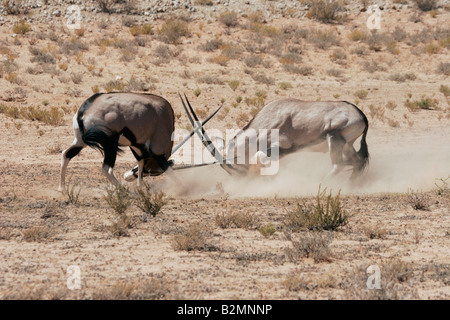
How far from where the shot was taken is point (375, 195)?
1141 cm

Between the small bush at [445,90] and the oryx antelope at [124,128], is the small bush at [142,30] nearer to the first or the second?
the small bush at [445,90]

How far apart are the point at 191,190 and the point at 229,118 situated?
740 cm

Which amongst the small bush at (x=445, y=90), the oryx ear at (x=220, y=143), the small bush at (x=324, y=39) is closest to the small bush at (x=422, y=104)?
the small bush at (x=445, y=90)

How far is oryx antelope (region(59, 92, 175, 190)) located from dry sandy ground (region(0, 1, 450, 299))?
0.72 metres

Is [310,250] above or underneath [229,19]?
above

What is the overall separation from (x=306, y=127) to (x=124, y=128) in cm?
A: 329

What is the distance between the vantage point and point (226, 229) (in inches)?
349

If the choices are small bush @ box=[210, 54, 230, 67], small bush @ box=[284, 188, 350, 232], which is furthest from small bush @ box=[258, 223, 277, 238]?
small bush @ box=[210, 54, 230, 67]

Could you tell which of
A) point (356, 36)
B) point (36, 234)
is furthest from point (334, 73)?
point (36, 234)

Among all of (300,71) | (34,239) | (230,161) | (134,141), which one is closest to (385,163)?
(230,161)

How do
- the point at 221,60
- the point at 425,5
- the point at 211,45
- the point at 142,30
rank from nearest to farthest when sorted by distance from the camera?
the point at 221,60 < the point at 211,45 < the point at 142,30 < the point at 425,5

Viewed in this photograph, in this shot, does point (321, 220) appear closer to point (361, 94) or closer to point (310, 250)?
point (310, 250)

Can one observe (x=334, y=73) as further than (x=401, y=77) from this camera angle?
Yes

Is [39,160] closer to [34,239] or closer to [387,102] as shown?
[34,239]
